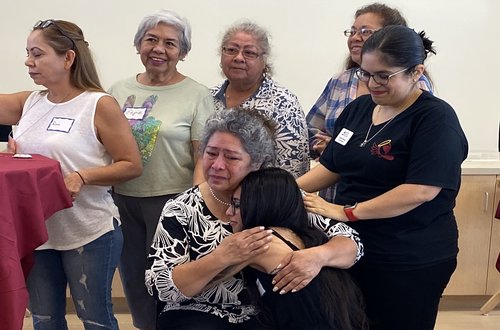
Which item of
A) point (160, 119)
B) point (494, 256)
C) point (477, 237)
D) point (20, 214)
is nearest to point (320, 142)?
point (160, 119)

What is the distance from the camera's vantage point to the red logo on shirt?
5.84ft

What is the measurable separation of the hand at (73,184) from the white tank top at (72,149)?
0.07 m

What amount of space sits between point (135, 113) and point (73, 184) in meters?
0.51

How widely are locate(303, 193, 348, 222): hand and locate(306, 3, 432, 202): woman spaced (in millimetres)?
496

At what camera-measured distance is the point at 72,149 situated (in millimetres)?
1928

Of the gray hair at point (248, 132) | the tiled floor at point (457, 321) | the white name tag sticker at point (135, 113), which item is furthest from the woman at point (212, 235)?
the tiled floor at point (457, 321)

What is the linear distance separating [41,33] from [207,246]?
90 cm

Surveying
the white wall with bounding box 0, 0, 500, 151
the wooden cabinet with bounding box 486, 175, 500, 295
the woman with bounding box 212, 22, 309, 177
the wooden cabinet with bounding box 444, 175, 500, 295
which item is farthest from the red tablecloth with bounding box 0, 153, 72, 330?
the wooden cabinet with bounding box 486, 175, 500, 295

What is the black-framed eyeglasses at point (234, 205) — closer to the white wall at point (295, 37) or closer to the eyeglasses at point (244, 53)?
the eyeglasses at point (244, 53)

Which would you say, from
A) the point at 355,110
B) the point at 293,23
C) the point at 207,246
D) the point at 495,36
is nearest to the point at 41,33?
the point at 207,246

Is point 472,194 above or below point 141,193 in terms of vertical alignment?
below

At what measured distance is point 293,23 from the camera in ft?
11.6

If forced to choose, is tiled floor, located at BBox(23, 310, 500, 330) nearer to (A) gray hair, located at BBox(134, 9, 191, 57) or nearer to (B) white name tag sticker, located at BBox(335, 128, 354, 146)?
(A) gray hair, located at BBox(134, 9, 191, 57)

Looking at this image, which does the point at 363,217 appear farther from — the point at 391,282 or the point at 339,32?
the point at 339,32
